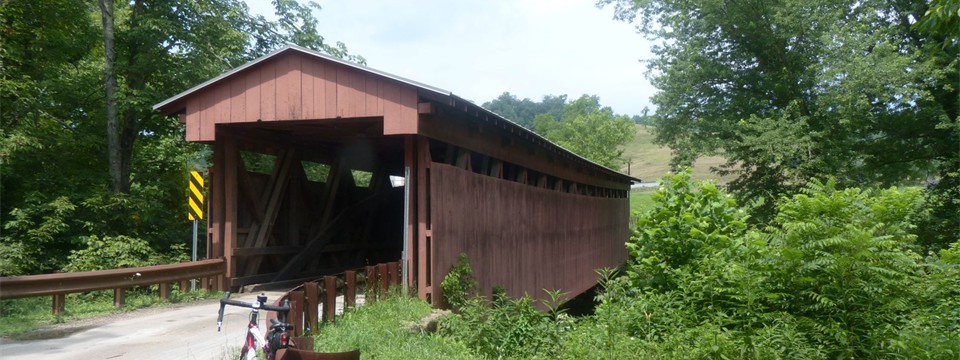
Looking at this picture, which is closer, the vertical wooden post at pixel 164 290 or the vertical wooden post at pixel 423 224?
the vertical wooden post at pixel 423 224

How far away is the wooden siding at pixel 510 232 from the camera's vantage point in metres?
8.77

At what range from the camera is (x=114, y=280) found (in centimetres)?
859

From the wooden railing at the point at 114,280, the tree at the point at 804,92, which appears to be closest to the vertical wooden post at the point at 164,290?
the wooden railing at the point at 114,280

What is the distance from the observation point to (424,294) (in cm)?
845

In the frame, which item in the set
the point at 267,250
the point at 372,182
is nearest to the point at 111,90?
the point at 372,182

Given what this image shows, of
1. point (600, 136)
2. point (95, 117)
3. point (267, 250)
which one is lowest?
Answer: point (267, 250)

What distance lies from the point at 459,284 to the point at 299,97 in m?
3.11

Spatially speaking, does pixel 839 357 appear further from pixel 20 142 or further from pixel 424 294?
pixel 20 142

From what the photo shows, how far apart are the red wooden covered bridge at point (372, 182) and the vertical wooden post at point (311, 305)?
2229 mm

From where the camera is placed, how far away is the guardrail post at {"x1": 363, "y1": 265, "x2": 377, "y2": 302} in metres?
7.68

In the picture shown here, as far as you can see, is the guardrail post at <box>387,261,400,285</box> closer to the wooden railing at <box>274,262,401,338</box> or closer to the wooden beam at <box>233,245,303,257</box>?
the wooden railing at <box>274,262,401,338</box>

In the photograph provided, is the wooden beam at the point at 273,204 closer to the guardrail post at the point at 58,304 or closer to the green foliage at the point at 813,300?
the guardrail post at the point at 58,304

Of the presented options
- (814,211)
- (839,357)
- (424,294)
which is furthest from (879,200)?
(424,294)

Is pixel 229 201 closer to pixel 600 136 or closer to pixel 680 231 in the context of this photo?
pixel 680 231
